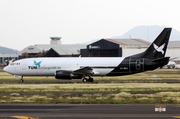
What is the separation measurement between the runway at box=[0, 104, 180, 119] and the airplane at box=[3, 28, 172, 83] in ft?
84.8

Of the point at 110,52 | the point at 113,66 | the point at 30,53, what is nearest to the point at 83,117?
the point at 113,66

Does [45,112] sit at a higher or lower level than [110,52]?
lower

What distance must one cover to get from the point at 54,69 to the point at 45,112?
30.0 metres

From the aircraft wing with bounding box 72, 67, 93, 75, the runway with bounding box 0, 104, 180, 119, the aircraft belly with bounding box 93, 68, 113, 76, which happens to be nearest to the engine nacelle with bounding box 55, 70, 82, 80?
the aircraft wing with bounding box 72, 67, 93, 75

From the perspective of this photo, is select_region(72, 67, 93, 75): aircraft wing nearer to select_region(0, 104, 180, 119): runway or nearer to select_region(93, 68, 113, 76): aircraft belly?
select_region(93, 68, 113, 76): aircraft belly

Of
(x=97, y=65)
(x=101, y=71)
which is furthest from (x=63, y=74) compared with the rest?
(x=101, y=71)

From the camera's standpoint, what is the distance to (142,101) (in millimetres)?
30109

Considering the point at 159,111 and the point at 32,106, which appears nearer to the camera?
the point at 159,111

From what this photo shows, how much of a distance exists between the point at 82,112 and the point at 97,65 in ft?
98.7

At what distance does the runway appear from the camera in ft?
71.5

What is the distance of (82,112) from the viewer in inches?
933

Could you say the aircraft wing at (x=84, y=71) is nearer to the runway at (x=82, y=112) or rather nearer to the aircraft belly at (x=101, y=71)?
the aircraft belly at (x=101, y=71)

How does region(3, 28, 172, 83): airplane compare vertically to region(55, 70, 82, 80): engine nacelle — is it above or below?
above

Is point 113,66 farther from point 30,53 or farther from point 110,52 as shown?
point 30,53
